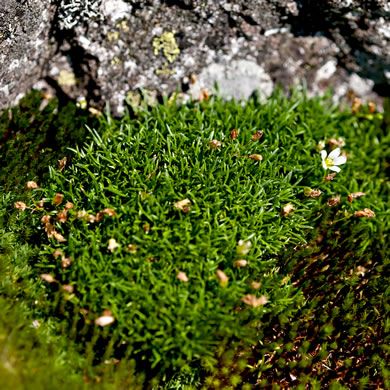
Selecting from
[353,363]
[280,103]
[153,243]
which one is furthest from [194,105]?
[353,363]

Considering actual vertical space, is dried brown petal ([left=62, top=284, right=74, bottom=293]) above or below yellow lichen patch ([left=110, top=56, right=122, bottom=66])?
below

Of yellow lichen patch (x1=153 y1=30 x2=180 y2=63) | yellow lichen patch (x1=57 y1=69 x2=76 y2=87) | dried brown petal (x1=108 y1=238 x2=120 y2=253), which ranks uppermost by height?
yellow lichen patch (x1=153 y1=30 x2=180 y2=63)

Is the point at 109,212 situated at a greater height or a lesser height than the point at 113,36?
lesser

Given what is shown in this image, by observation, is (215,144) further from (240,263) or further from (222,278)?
(222,278)

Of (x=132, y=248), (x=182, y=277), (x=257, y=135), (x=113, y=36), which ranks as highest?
(x=113, y=36)

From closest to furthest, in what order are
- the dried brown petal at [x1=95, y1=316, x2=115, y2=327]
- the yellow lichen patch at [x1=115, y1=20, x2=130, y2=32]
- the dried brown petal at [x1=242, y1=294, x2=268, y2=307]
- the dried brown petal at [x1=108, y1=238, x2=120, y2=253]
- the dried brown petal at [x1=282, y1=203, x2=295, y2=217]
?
the dried brown petal at [x1=95, y1=316, x2=115, y2=327], the dried brown petal at [x1=242, y1=294, x2=268, y2=307], the dried brown petal at [x1=108, y1=238, x2=120, y2=253], the dried brown petal at [x1=282, y1=203, x2=295, y2=217], the yellow lichen patch at [x1=115, y1=20, x2=130, y2=32]

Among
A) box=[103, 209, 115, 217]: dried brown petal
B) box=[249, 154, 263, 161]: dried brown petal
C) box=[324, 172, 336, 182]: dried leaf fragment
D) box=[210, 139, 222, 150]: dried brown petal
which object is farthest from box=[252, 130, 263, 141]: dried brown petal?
box=[103, 209, 115, 217]: dried brown petal

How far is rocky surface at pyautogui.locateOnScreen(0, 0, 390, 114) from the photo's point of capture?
13.2ft

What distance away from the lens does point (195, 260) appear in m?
3.19

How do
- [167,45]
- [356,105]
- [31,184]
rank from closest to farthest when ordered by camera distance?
[31,184] → [167,45] → [356,105]

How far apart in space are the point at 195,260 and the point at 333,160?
5.25 ft

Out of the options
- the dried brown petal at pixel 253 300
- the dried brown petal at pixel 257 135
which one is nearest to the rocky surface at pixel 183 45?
the dried brown petal at pixel 257 135

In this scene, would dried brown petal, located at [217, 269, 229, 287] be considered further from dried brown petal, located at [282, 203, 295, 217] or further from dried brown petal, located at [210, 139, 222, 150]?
dried brown petal, located at [210, 139, 222, 150]

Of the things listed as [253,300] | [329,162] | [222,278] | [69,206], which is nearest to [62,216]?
[69,206]
